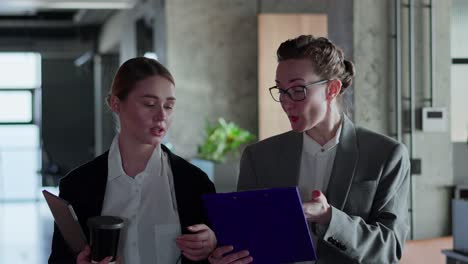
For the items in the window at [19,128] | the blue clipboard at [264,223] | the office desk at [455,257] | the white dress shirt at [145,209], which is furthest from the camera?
the window at [19,128]

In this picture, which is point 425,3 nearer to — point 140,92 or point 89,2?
point 140,92

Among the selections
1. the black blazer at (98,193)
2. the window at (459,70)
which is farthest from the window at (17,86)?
the black blazer at (98,193)

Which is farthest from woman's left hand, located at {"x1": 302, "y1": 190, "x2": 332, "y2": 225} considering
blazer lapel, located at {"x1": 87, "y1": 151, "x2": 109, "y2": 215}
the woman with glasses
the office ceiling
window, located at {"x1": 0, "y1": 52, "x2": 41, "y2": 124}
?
window, located at {"x1": 0, "y1": 52, "x2": 41, "y2": 124}

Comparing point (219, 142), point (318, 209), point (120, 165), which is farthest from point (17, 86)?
point (318, 209)

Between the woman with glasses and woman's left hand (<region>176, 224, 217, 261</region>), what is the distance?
0.09ft

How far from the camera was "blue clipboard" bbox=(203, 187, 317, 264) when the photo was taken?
191cm

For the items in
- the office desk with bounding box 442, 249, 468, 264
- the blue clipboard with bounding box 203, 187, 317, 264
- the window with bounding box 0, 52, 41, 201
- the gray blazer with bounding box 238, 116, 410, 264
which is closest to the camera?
the blue clipboard with bounding box 203, 187, 317, 264

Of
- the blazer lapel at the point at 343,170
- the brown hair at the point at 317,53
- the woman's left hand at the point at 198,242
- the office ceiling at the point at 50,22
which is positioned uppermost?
the office ceiling at the point at 50,22

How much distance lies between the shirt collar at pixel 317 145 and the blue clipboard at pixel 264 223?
0.32 meters

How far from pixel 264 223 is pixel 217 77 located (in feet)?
27.2

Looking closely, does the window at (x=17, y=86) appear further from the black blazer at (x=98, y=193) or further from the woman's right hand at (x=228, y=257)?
the woman's right hand at (x=228, y=257)

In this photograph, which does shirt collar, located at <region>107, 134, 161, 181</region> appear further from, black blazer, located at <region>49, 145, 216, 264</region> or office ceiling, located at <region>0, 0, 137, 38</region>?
office ceiling, located at <region>0, 0, 137, 38</region>

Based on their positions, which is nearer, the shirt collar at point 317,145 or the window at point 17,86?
the shirt collar at point 317,145

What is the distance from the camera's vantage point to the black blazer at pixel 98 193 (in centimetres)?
212
